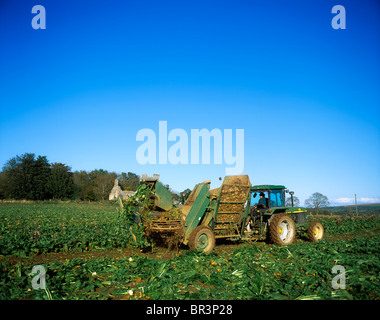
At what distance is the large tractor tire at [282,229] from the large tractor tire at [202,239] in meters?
3.04

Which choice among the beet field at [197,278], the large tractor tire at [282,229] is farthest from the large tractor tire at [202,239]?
the large tractor tire at [282,229]

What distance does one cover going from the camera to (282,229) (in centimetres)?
1148

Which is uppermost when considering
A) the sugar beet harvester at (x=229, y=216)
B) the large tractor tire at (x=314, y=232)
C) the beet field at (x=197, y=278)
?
the sugar beet harvester at (x=229, y=216)

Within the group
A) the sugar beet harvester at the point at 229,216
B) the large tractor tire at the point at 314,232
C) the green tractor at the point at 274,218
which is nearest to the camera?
the sugar beet harvester at the point at 229,216

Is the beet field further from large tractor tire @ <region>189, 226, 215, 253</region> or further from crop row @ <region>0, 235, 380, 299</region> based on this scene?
large tractor tire @ <region>189, 226, 215, 253</region>

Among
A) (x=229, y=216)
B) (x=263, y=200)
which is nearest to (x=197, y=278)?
(x=229, y=216)

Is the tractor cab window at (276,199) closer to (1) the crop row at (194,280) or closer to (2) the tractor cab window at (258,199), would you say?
(2) the tractor cab window at (258,199)

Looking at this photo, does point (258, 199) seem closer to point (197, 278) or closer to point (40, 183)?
point (197, 278)

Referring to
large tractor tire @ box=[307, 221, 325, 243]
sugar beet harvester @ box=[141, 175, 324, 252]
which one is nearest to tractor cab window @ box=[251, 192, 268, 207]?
sugar beet harvester @ box=[141, 175, 324, 252]

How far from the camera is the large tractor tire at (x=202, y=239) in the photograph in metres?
8.69

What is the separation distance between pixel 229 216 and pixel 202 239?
1841 mm

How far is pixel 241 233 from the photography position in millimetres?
10766

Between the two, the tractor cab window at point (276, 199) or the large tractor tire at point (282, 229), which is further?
the tractor cab window at point (276, 199)
